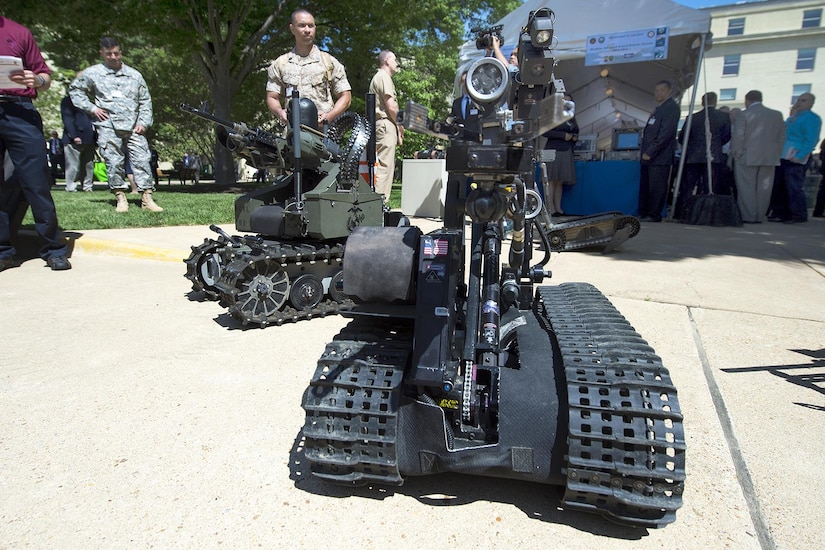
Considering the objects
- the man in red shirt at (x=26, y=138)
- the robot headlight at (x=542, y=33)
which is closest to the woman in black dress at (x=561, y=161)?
the man in red shirt at (x=26, y=138)

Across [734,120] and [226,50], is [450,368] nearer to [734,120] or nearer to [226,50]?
[734,120]

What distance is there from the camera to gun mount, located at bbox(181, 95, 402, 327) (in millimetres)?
4031

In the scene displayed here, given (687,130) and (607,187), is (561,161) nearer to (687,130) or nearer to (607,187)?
(607,187)

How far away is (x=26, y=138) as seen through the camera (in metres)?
5.30

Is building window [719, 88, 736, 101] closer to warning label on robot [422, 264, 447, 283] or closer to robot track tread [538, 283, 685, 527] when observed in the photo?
robot track tread [538, 283, 685, 527]

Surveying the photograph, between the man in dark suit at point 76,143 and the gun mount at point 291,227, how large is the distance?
11286mm

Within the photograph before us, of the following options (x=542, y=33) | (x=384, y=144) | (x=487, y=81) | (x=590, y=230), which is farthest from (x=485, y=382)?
(x=384, y=144)

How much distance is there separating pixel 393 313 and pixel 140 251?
5.54 metres

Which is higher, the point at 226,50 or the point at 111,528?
the point at 226,50

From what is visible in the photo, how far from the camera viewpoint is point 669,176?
34.5 feet

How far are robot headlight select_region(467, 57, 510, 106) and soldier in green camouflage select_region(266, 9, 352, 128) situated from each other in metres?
4.13

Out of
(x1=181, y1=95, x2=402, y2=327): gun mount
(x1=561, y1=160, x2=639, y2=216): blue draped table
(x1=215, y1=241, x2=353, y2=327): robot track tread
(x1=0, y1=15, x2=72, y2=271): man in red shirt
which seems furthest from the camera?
(x1=561, y1=160, x2=639, y2=216): blue draped table

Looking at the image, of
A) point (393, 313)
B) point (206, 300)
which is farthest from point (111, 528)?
point (206, 300)

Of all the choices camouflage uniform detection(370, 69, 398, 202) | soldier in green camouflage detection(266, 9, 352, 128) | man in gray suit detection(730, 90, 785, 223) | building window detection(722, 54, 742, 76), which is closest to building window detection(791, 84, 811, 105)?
building window detection(722, 54, 742, 76)
